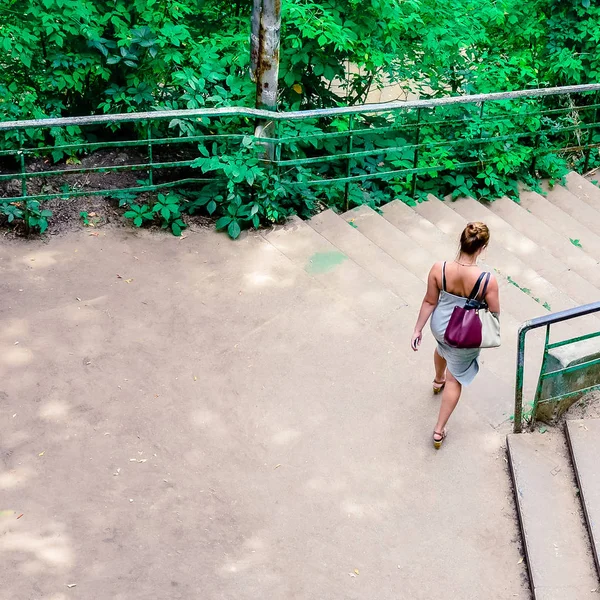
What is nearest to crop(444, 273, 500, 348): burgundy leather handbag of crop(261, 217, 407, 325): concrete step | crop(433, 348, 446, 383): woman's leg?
crop(433, 348, 446, 383): woman's leg

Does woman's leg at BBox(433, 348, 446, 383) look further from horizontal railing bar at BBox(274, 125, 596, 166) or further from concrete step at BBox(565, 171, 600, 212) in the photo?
concrete step at BBox(565, 171, 600, 212)

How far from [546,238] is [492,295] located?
3891mm

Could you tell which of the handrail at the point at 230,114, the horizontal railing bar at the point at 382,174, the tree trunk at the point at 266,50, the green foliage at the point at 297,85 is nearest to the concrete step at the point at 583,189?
the green foliage at the point at 297,85

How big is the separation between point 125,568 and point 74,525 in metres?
0.44

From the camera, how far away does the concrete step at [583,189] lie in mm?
9664

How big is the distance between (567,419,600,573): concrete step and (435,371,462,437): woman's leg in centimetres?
79

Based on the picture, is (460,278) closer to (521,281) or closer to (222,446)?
(222,446)

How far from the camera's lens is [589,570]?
466 centimetres

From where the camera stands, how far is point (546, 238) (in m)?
8.66

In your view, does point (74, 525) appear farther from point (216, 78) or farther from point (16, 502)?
point (216, 78)

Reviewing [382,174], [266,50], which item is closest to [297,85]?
[266,50]

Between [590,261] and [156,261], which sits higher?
[156,261]

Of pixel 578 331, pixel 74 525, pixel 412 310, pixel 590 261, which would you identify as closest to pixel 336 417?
pixel 412 310

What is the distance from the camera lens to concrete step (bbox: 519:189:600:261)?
8836mm
